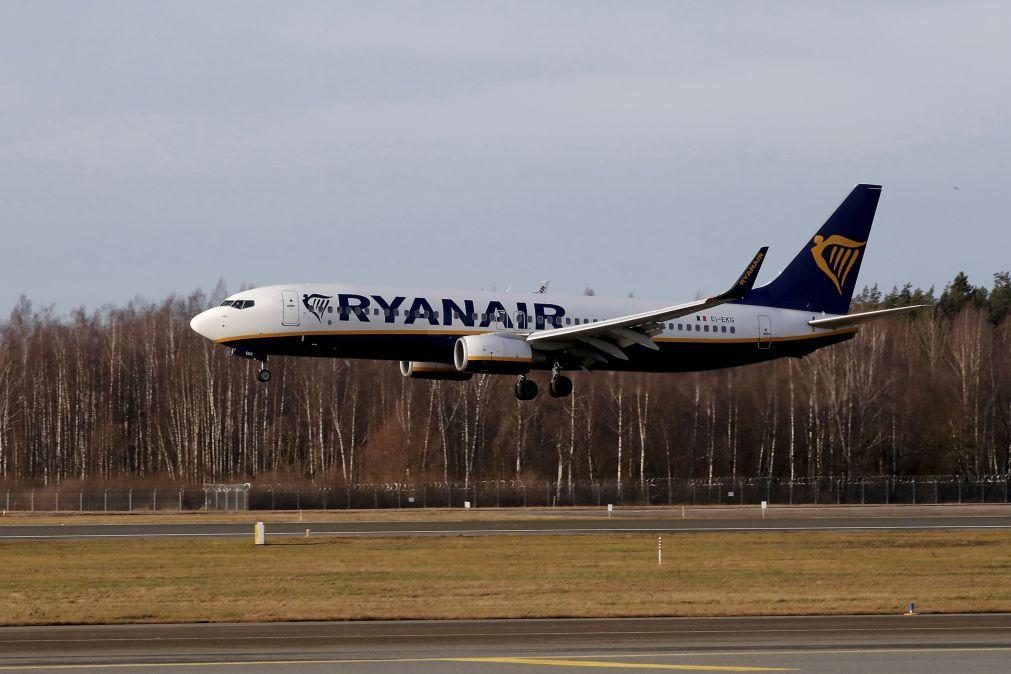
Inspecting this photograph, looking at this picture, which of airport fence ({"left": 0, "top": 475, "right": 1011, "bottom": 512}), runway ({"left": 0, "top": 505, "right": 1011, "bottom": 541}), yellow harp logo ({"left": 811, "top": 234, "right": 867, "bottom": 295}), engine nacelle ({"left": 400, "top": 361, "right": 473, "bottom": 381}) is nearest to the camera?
engine nacelle ({"left": 400, "top": 361, "right": 473, "bottom": 381})

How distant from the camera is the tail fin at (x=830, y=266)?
5919 cm

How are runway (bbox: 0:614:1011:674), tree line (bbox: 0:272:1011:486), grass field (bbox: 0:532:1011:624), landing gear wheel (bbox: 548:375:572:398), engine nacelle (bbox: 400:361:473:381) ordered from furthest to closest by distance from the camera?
tree line (bbox: 0:272:1011:486) < landing gear wheel (bbox: 548:375:572:398) < engine nacelle (bbox: 400:361:473:381) < grass field (bbox: 0:532:1011:624) < runway (bbox: 0:614:1011:674)

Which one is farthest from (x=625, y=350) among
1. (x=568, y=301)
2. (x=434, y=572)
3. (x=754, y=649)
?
(x=754, y=649)

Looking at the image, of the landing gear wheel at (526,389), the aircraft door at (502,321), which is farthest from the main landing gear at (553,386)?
the aircraft door at (502,321)

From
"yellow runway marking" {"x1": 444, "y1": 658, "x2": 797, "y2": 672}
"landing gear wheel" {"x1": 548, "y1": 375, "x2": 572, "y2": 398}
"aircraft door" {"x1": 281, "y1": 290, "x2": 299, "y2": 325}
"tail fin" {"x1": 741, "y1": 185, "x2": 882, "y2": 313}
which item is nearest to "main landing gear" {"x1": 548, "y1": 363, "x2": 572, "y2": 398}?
"landing gear wheel" {"x1": 548, "y1": 375, "x2": 572, "y2": 398}

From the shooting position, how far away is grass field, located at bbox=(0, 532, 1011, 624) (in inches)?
1247

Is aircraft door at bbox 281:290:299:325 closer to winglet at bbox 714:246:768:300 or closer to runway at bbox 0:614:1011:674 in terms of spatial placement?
winglet at bbox 714:246:768:300

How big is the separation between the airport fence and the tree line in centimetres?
525

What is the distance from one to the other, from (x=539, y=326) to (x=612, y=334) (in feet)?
9.09

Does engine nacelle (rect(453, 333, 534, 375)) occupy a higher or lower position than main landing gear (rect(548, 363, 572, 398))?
higher

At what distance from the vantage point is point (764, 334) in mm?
57156

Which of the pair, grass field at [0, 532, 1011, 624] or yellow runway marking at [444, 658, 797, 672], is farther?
grass field at [0, 532, 1011, 624]

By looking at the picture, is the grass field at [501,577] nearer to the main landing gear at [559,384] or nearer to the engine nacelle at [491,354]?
the main landing gear at [559,384]

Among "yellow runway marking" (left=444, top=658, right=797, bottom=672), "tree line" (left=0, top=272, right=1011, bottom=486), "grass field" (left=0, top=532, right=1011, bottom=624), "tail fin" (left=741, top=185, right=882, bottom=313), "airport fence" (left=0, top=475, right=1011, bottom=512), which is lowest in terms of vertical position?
"grass field" (left=0, top=532, right=1011, bottom=624)
